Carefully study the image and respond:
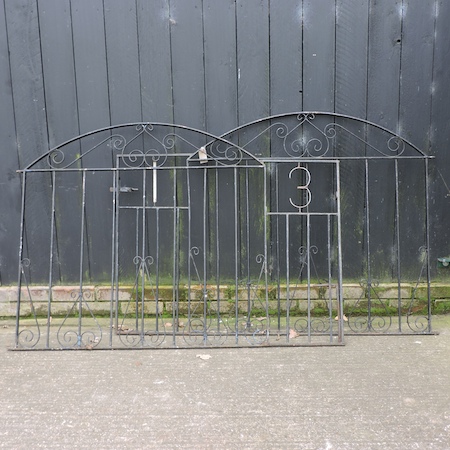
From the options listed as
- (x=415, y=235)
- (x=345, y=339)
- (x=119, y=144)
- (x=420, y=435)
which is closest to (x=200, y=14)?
(x=119, y=144)

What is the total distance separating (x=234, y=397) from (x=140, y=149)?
1786 mm

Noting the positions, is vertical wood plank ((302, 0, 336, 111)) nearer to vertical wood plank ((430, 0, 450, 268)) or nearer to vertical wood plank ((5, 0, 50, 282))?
vertical wood plank ((430, 0, 450, 268))

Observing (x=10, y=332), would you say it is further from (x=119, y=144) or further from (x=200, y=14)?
(x=200, y=14)

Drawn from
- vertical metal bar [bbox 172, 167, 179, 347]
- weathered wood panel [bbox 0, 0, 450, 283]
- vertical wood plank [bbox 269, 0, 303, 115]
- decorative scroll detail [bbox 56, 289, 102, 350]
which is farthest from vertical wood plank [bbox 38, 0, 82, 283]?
vertical wood plank [bbox 269, 0, 303, 115]

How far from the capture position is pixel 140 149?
3.21 meters

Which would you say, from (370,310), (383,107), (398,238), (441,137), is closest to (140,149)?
(383,107)

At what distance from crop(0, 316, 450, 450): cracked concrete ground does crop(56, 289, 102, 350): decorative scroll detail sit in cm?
10

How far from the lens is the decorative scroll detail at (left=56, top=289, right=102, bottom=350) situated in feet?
9.65

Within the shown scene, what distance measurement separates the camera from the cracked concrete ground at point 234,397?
2.06 m

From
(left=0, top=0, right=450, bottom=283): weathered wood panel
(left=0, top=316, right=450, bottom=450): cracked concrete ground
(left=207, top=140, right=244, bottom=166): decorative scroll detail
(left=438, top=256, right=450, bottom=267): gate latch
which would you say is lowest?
(left=0, top=316, right=450, bottom=450): cracked concrete ground

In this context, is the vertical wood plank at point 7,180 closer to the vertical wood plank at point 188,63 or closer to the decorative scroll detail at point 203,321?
the vertical wood plank at point 188,63

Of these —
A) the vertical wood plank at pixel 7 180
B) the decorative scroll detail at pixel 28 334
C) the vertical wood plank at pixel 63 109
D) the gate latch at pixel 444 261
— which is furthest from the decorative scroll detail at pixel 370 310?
the vertical wood plank at pixel 7 180

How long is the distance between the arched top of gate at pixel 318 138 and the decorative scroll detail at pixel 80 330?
154 cm

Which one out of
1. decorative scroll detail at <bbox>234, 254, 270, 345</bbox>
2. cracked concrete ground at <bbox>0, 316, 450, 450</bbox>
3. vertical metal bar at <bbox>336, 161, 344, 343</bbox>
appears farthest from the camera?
decorative scroll detail at <bbox>234, 254, 270, 345</bbox>
